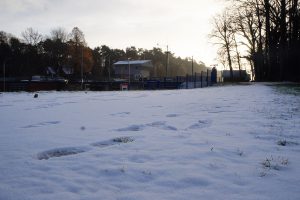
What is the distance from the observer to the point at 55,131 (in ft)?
17.6

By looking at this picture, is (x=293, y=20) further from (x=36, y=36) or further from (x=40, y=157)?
(x=36, y=36)

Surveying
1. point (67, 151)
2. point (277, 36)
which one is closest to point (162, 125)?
point (67, 151)

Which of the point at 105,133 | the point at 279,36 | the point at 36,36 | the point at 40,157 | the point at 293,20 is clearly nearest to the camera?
the point at 40,157

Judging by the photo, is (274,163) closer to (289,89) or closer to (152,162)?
(152,162)

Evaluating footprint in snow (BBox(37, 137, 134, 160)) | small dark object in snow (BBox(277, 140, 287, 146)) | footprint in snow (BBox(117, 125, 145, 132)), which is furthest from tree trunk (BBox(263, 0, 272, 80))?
footprint in snow (BBox(37, 137, 134, 160))

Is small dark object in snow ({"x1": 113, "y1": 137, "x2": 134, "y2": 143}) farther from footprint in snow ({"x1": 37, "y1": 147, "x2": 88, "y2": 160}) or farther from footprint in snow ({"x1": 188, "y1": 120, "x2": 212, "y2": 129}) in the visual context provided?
footprint in snow ({"x1": 188, "y1": 120, "x2": 212, "y2": 129})

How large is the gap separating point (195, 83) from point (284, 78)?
31.6 ft

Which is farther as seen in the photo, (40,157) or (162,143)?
(162,143)

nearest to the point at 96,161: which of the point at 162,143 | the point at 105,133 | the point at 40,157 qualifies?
the point at 40,157

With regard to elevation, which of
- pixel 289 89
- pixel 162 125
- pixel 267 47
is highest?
pixel 267 47

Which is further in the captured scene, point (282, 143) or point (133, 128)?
point (133, 128)

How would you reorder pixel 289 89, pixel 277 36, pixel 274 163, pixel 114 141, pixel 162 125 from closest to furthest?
1. pixel 274 163
2. pixel 114 141
3. pixel 162 125
4. pixel 289 89
5. pixel 277 36

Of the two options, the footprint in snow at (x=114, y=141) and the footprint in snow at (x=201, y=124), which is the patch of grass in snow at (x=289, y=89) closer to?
the footprint in snow at (x=201, y=124)

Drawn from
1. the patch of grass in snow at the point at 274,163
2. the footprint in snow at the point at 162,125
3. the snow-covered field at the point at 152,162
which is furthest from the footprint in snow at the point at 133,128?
the patch of grass in snow at the point at 274,163
